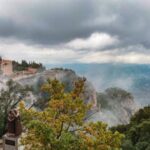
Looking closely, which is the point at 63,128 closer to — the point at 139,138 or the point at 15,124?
the point at 15,124

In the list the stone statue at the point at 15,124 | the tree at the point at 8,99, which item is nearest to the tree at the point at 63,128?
the stone statue at the point at 15,124

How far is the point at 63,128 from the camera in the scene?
25.9m

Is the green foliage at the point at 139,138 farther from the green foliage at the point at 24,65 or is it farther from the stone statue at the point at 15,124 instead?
the green foliage at the point at 24,65

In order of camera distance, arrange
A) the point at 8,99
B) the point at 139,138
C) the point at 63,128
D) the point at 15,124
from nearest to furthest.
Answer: the point at 15,124, the point at 63,128, the point at 139,138, the point at 8,99

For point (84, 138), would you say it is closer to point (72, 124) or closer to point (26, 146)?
point (72, 124)

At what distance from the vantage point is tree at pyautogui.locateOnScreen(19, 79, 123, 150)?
932 inches

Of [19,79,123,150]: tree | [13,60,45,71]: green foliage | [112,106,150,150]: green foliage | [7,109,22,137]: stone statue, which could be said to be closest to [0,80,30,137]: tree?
[112,106,150,150]: green foliage

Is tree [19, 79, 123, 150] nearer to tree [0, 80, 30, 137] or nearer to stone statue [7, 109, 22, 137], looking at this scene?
stone statue [7, 109, 22, 137]

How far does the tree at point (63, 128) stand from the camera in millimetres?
23672

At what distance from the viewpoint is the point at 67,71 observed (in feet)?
410

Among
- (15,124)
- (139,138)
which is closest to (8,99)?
(139,138)

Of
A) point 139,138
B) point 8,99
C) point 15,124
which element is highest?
point 15,124

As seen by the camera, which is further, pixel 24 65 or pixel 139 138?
pixel 24 65

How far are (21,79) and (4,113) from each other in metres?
64.9
